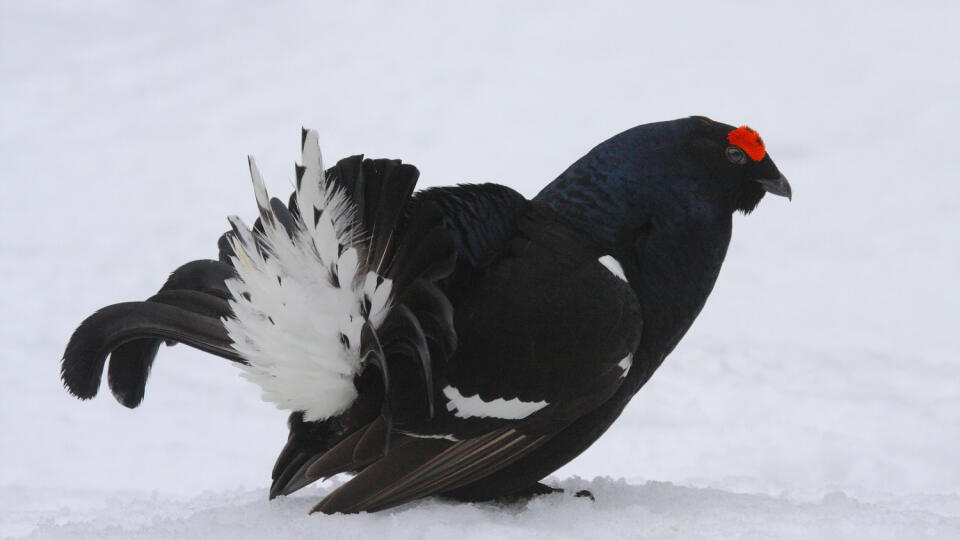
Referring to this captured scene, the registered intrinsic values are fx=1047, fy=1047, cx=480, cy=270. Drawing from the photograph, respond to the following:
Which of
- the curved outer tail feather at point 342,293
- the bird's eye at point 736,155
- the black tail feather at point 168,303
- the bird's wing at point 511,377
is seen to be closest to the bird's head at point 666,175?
the bird's eye at point 736,155

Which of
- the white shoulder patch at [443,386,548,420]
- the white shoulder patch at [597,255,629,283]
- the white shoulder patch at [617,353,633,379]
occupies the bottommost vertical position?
the white shoulder patch at [443,386,548,420]

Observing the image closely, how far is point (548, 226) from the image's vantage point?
2.30 meters

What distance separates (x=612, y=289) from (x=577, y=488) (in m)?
0.58

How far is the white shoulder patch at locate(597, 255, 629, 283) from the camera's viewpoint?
2.20 meters

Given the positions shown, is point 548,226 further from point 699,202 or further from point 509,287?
point 699,202

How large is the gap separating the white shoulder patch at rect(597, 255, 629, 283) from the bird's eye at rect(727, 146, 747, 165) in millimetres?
467

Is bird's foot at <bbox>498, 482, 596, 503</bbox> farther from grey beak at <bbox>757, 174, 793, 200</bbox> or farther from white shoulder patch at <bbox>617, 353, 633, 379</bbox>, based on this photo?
grey beak at <bbox>757, 174, 793, 200</bbox>

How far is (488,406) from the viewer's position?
2.06 meters

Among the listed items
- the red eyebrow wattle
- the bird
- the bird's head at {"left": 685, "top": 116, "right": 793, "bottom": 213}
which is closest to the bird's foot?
the bird

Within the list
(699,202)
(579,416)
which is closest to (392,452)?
(579,416)

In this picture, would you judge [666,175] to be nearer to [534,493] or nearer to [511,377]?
[511,377]

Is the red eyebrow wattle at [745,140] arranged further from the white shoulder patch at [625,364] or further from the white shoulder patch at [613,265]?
the white shoulder patch at [625,364]

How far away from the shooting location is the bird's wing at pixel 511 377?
2.01m

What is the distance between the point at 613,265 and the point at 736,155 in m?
0.51
